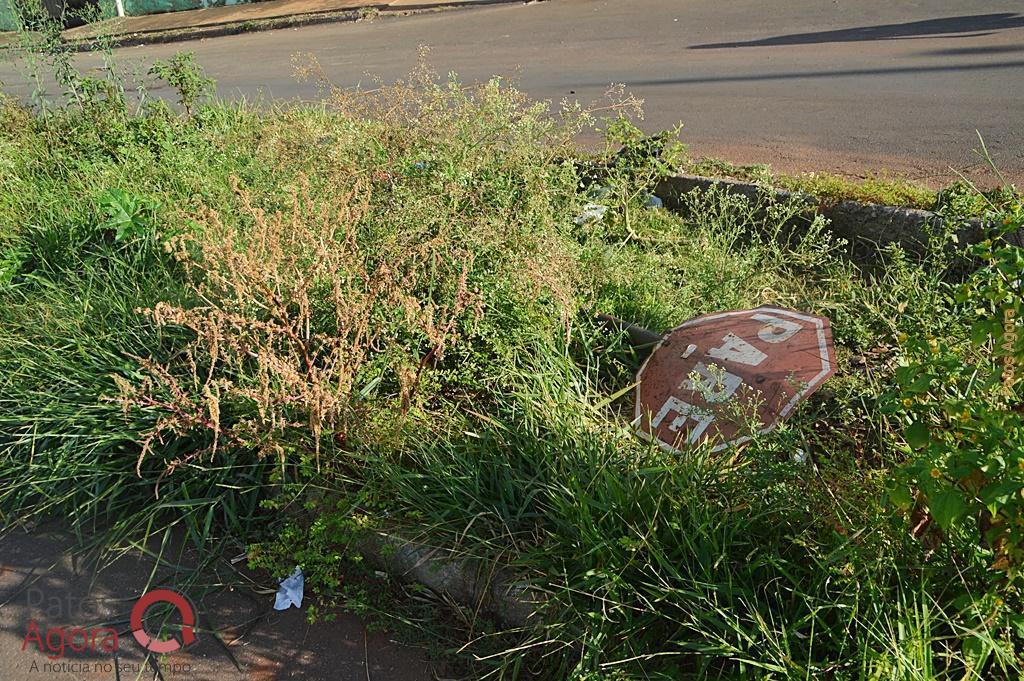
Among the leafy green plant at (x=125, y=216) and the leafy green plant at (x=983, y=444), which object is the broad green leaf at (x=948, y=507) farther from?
the leafy green plant at (x=125, y=216)

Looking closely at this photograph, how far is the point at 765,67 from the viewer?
30.6 ft

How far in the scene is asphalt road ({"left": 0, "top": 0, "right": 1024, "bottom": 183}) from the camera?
6.32 m

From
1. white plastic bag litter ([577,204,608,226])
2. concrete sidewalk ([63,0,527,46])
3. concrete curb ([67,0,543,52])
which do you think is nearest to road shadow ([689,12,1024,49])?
white plastic bag litter ([577,204,608,226])

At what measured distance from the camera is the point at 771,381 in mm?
3180

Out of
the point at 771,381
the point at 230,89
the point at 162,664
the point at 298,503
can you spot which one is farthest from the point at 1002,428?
the point at 230,89

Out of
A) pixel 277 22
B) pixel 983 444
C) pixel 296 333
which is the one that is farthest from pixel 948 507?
pixel 277 22

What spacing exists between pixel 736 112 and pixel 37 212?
5771 millimetres

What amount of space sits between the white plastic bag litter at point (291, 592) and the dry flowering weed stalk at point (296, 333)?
0.45 m

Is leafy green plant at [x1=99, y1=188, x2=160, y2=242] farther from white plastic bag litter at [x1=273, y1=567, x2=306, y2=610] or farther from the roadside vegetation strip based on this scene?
white plastic bag litter at [x1=273, y1=567, x2=306, y2=610]

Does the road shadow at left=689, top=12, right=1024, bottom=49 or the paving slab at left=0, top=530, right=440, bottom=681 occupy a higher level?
the road shadow at left=689, top=12, right=1024, bottom=49

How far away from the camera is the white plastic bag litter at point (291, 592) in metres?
2.98

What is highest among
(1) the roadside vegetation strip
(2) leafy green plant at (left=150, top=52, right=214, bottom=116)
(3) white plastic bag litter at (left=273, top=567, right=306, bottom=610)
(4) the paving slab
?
(2) leafy green plant at (left=150, top=52, right=214, bottom=116)

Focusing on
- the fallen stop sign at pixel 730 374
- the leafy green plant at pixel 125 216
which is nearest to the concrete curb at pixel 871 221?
the fallen stop sign at pixel 730 374

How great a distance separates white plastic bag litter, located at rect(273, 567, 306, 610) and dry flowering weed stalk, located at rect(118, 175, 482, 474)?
45 cm
